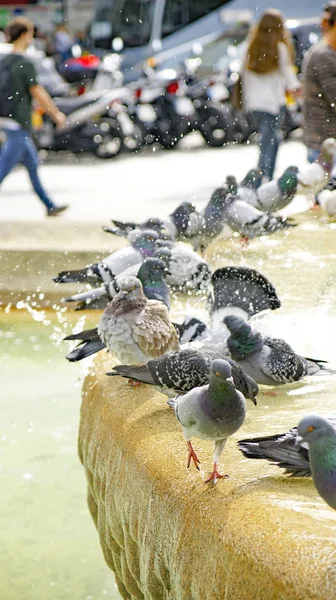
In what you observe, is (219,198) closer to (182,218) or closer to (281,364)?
(182,218)

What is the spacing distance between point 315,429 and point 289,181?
546 cm

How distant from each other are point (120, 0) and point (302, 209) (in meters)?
13.4

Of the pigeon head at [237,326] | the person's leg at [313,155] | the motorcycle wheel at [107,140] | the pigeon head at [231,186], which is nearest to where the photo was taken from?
the pigeon head at [237,326]

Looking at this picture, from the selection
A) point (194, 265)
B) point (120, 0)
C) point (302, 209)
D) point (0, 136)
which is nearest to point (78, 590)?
point (194, 265)

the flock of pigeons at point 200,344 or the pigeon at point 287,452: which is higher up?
the pigeon at point 287,452

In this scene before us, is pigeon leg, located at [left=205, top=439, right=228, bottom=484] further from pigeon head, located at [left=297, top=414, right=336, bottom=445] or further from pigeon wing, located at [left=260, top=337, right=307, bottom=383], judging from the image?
pigeon wing, located at [left=260, top=337, right=307, bottom=383]

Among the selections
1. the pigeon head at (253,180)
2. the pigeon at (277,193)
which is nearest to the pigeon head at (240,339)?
the pigeon at (277,193)

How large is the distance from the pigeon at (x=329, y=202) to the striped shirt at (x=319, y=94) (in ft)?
2.46

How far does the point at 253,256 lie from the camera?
7.12m

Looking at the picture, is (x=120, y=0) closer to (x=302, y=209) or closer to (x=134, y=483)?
(x=302, y=209)

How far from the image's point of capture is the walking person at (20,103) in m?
9.49

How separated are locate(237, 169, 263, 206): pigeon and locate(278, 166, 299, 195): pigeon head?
206 mm

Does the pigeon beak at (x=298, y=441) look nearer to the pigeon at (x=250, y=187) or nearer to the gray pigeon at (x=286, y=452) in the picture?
the gray pigeon at (x=286, y=452)

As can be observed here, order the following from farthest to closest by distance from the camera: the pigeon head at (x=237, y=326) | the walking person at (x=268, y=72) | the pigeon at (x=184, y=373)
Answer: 1. the walking person at (x=268, y=72)
2. the pigeon head at (x=237, y=326)
3. the pigeon at (x=184, y=373)
